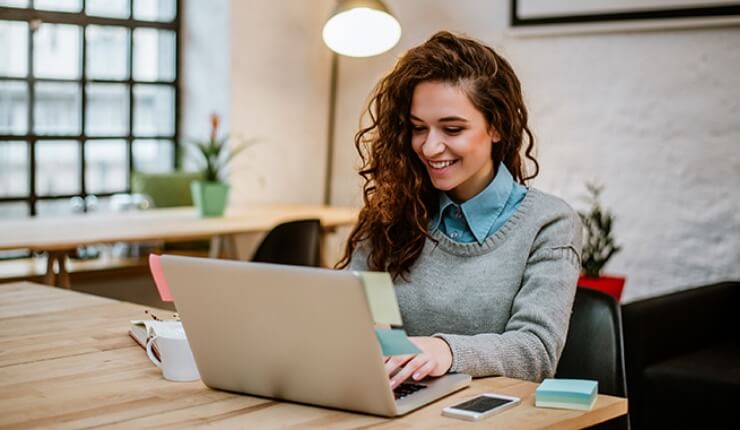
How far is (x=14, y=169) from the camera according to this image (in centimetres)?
542

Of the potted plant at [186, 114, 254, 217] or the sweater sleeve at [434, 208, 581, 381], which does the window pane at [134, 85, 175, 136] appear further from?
the sweater sleeve at [434, 208, 581, 381]

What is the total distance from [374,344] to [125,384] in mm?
510

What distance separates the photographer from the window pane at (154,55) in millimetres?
5828

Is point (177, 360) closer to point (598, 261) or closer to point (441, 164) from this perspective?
point (441, 164)

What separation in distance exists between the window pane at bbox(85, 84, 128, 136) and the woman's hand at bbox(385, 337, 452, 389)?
161 inches

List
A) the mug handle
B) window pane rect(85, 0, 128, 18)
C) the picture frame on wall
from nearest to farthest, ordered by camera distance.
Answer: the mug handle < the picture frame on wall < window pane rect(85, 0, 128, 18)

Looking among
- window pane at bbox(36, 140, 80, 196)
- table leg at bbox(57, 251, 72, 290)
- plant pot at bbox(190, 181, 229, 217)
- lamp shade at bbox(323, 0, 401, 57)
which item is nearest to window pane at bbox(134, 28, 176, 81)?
window pane at bbox(36, 140, 80, 196)

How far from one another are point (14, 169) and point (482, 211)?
3.66 metres

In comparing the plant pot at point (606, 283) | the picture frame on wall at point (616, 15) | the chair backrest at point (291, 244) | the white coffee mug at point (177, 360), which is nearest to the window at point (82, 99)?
the chair backrest at point (291, 244)

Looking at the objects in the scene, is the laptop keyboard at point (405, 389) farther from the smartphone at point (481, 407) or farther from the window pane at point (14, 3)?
the window pane at point (14, 3)

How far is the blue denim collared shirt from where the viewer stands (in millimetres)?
2314


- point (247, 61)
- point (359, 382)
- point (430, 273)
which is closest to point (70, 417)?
point (359, 382)

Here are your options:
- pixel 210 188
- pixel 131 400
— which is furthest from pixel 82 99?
pixel 131 400

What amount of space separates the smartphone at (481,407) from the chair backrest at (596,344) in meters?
0.44
